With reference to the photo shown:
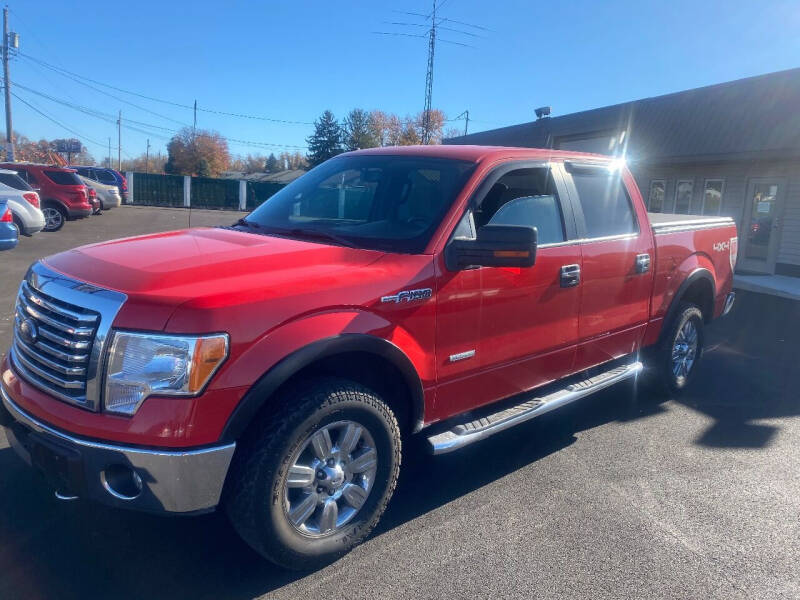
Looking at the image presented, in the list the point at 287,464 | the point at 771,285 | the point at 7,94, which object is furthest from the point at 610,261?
the point at 7,94

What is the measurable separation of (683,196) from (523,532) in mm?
15849

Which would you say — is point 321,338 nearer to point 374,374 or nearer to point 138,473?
point 374,374

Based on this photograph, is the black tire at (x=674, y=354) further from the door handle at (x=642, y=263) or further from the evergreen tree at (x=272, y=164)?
the evergreen tree at (x=272, y=164)

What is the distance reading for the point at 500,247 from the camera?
10.3 ft

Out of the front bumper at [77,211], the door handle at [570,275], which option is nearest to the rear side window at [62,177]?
the front bumper at [77,211]

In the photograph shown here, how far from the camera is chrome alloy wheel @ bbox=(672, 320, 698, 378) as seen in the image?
18.5ft

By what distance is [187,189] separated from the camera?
38.2 m

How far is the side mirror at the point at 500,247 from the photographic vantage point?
3.13m

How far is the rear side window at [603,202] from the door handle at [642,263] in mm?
214

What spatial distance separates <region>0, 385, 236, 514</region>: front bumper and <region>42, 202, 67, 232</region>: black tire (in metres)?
18.0

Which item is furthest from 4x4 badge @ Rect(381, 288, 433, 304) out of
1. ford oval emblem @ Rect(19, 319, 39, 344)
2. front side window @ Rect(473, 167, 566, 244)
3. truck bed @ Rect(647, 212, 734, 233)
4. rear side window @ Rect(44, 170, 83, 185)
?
rear side window @ Rect(44, 170, 83, 185)

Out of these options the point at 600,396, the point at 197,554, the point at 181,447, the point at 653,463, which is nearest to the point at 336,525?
the point at 197,554

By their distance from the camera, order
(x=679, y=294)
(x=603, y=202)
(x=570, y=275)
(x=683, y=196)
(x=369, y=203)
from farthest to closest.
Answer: (x=683, y=196) → (x=679, y=294) → (x=603, y=202) → (x=570, y=275) → (x=369, y=203)

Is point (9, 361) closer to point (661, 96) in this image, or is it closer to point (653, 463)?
point (653, 463)
